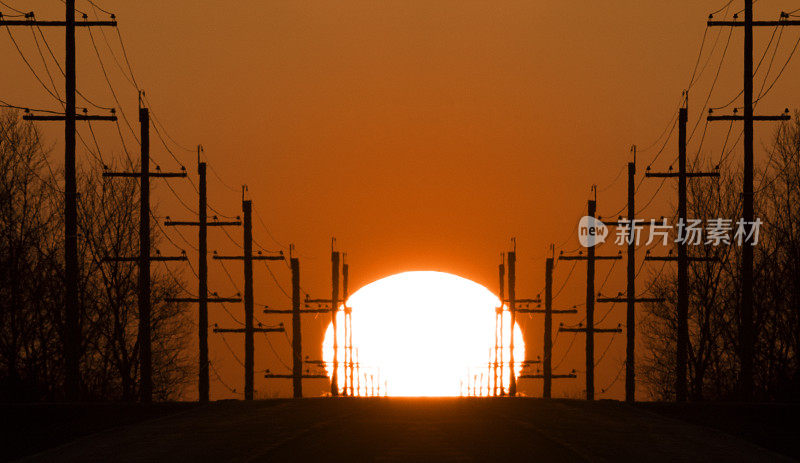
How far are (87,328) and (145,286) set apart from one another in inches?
1153

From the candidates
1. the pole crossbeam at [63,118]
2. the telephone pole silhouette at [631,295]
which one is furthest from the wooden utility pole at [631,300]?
the pole crossbeam at [63,118]

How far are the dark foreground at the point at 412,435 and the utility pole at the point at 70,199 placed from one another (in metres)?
4.83

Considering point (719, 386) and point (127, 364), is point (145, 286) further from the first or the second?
point (719, 386)

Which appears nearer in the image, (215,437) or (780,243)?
(215,437)

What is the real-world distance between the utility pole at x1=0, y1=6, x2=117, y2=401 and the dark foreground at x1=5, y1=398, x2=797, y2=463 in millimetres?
4826

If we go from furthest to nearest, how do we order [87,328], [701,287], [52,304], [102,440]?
[701,287] < [87,328] < [52,304] < [102,440]

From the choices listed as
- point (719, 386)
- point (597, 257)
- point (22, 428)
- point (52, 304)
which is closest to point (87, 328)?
point (52, 304)

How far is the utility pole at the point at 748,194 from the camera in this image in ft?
124

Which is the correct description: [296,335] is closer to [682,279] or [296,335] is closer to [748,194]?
[682,279]

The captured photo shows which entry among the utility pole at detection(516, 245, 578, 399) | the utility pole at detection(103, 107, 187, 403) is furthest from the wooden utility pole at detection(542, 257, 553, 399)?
the utility pole at detection(103, 107, 187, 403)

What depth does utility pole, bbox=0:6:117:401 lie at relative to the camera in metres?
36.4

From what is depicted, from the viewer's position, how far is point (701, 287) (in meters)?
77.9

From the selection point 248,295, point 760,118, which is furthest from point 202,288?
point 760,118

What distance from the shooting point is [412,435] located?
24.3 metres
